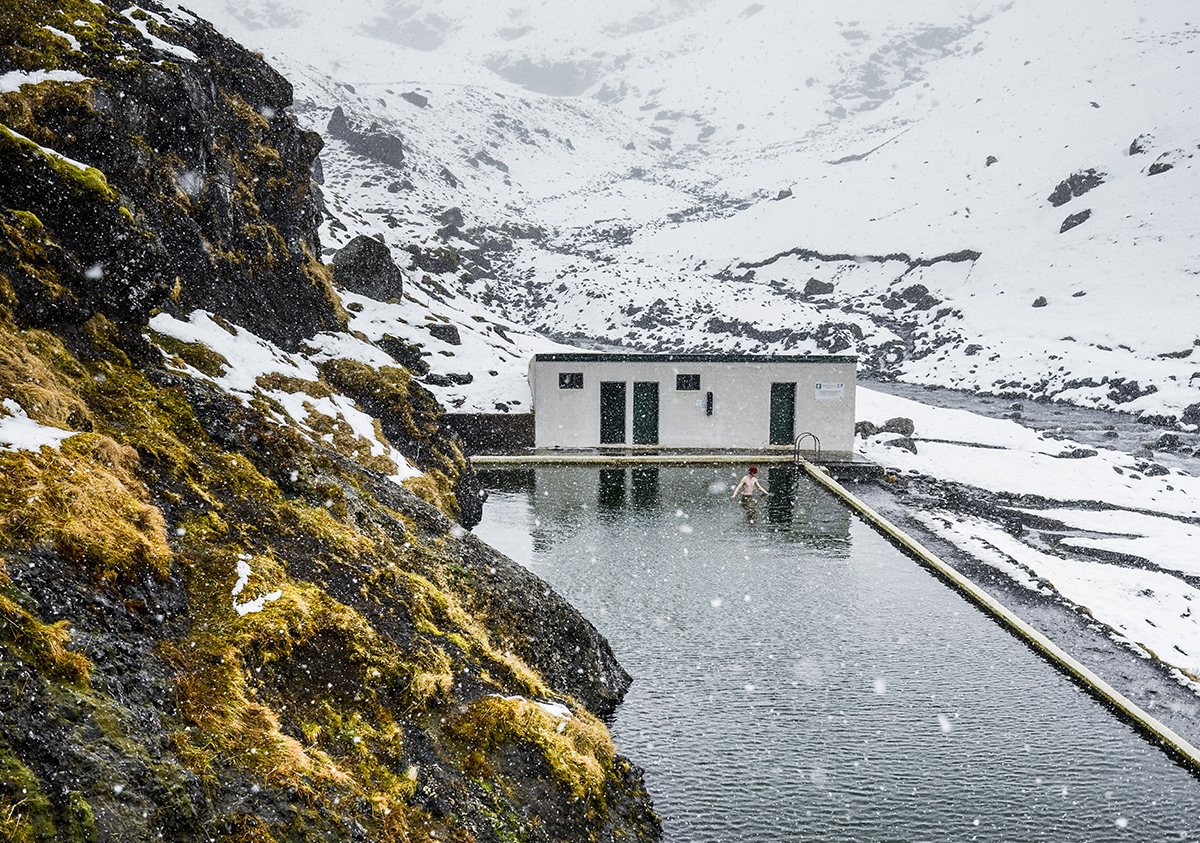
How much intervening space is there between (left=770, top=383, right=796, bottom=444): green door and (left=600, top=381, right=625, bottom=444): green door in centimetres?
500

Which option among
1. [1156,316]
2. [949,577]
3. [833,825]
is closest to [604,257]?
[1156,316]

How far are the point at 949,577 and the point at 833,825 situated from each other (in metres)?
7.41

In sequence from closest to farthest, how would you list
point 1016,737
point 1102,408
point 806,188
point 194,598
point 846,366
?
1. point 194,598
2. point 1016,737
3. point 846,366
4. point 1102,408
5. point 806,188

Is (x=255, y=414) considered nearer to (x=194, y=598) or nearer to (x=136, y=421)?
(x=136, y=421)

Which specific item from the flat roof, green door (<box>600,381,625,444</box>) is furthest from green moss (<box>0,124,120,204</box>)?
green door (<box>600,381,625,444</box>)

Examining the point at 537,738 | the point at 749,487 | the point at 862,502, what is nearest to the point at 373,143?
the point at 749,487

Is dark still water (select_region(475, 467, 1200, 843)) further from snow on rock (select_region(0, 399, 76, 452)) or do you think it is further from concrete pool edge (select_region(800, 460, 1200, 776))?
snow on rock (select_region(0, 399, 76, 452))

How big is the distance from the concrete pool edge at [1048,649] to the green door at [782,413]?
713cm

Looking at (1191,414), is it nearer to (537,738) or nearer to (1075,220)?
(537,738)

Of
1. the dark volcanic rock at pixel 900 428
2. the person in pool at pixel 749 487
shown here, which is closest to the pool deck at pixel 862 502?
the person in pool at pixel 749 487

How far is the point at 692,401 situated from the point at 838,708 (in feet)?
51.9

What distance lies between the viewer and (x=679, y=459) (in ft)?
71.6

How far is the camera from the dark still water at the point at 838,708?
6793 millimetres

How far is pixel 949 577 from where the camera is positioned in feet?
41.8
